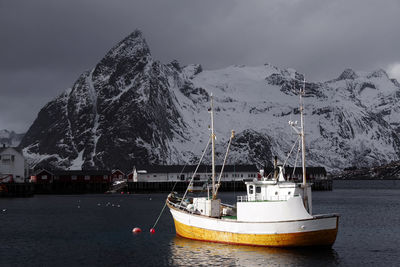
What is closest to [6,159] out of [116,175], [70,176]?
[70,176]

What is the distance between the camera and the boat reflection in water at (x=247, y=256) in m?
45.9

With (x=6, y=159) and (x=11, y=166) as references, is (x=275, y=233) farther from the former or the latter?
(x=6, y=159)

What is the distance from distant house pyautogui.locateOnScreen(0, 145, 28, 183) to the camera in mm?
148875

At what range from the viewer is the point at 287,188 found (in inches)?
1970

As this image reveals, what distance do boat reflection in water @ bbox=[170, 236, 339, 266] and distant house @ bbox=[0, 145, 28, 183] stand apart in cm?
10703

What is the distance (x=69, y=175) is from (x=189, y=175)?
4023 centimetres

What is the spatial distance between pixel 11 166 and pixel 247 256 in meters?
116

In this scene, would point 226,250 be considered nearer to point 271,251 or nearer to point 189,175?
point 271,251

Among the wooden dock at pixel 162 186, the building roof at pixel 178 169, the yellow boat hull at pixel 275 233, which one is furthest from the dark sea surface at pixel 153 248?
the building roof at pixel 178 169

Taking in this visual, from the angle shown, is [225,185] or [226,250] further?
[225,185]

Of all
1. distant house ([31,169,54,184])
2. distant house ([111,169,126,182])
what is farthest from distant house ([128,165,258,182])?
distant house ([31,169,54,184])

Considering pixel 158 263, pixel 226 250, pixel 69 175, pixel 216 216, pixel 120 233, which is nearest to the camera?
pixel 158 263

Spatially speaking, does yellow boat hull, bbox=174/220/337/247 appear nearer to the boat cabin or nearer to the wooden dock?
the boat cabin

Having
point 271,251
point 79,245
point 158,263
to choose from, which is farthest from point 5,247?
point 271,251
